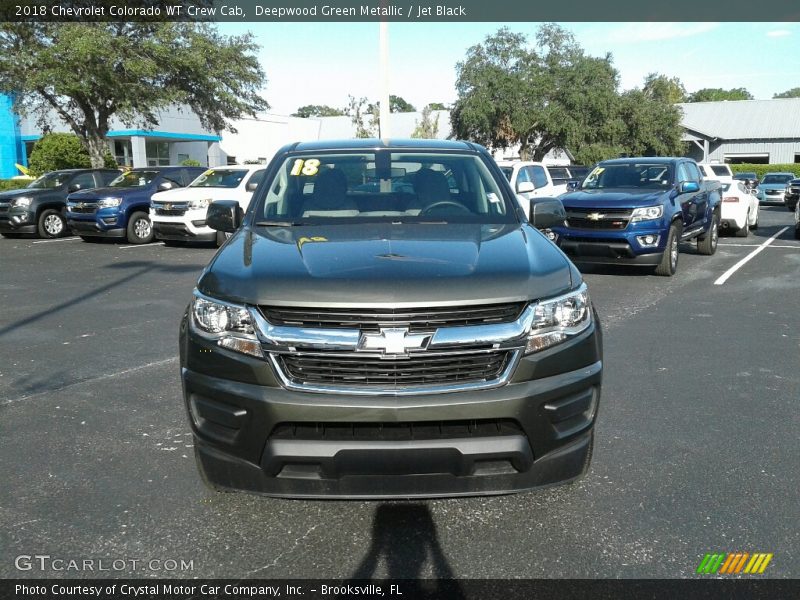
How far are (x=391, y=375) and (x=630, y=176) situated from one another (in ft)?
36.0

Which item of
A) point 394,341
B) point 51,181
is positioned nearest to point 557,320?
point 394,341

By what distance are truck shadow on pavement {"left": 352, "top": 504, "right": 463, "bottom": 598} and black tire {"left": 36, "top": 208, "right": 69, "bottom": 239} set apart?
57.4ft

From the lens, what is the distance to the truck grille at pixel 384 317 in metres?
3.11

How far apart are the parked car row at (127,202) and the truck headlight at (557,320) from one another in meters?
12.5

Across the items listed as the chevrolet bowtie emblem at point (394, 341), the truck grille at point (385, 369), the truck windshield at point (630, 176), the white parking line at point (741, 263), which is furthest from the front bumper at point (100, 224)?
the chevrolet bowtie emblem at point (394, 341)

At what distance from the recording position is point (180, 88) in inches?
1068

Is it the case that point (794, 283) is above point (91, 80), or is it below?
below

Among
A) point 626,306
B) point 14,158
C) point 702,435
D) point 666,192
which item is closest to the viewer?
point 702,435

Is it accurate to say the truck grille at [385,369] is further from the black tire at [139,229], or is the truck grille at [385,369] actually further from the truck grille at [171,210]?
the black tire at [139,229]

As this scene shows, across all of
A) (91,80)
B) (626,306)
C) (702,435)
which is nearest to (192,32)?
(91,80)

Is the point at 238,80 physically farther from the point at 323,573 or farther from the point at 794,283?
the point at 323,573

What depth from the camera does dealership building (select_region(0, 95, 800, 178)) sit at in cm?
4591

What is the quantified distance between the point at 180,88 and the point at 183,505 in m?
25.7

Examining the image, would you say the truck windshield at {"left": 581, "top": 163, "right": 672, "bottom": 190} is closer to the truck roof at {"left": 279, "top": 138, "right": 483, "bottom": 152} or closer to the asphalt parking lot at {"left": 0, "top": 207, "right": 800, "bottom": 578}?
the asphalt parking lot at {"left": 0, "top": 207, "right": 800, "bottom": 578}
